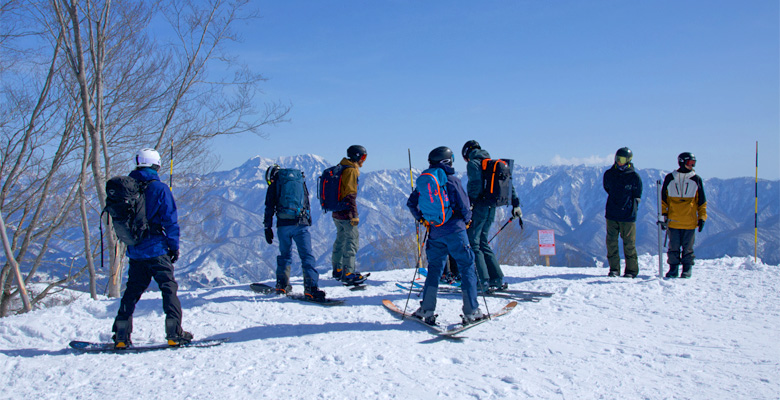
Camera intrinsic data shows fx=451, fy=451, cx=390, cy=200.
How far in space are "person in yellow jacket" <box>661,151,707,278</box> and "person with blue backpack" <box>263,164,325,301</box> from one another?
6.32 m

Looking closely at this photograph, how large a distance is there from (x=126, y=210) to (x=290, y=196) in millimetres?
2396

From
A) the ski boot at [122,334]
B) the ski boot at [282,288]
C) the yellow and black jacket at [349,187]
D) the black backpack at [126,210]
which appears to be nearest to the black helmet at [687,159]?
the yellow and black jacket at [349,187]

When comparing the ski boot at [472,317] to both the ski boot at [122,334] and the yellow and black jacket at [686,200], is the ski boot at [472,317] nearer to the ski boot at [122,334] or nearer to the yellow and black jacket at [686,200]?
the ski boot at [122,334]

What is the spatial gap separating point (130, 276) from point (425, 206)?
3.09 meters

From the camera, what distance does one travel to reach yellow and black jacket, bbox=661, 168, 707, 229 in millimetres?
7984

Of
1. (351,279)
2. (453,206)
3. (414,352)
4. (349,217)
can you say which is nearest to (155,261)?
(414,352)

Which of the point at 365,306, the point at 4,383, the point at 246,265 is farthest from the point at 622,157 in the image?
the point at 246,265

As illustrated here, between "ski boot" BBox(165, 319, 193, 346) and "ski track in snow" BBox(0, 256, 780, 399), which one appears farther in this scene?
"ski boot" BBox(165, 319, 193, 346)

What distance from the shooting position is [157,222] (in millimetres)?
4539

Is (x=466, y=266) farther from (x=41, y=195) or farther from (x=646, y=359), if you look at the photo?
(x=41, y=195)

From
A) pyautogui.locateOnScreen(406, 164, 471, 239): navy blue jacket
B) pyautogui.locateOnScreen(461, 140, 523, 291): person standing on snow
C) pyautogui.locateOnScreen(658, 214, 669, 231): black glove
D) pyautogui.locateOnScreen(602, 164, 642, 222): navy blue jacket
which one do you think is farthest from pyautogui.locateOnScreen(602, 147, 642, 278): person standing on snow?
pyautogui.locateOnScreen(406, 164, 471, 239): navy blue jacket

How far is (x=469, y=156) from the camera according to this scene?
22.2 feet

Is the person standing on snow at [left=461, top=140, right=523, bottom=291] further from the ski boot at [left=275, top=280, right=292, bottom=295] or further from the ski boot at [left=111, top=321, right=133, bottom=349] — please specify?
the ski boot at [left=111, top=321, right=133, bottom=349]

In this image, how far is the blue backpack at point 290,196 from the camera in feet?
21.3
